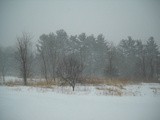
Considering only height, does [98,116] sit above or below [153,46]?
below

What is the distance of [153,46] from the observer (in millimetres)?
58219

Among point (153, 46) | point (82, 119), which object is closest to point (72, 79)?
point (82, 119)

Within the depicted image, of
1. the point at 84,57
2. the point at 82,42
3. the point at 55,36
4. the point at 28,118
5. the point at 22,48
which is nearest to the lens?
the point at 28,118

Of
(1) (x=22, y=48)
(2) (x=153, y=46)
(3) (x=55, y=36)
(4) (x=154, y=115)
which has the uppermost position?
(3) (x=55, y=36)

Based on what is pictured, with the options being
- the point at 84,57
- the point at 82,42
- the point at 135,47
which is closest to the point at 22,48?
the point at 84,57

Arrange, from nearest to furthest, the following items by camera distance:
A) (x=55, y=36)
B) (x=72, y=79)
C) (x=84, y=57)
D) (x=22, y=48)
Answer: (x=72, y=79)
(x=22, y=48)
(x=84, y=57)
(x=55, y=36)

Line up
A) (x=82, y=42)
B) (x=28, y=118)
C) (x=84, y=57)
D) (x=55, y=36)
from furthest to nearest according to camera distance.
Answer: (x=55, y=36) < (x=82, y=42) < (x=84, y=57) < (x=28, y=118)

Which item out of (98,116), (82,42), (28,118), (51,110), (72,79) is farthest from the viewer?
(82,42)

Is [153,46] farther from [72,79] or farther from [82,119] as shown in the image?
[82,119]

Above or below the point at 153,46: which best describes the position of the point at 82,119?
below

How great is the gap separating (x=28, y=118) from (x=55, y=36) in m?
58.9

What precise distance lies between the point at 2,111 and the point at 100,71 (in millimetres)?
55064

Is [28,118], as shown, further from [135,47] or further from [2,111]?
[135,47]

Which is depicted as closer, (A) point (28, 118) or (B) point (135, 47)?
(A) point (28, 118)
